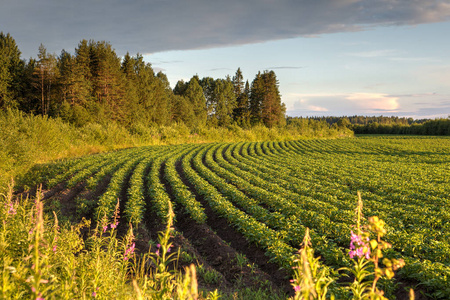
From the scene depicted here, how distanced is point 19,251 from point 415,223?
35.2 feet

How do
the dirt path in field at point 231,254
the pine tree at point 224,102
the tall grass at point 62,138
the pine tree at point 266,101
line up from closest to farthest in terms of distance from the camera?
the dirt path in field at point 231,254
the tall grass at point 62,138
the pine tree at point 266,101
the pine tree at point 224,102

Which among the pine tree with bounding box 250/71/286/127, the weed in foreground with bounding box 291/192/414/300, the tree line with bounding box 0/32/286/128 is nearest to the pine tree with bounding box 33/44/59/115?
the tree line with bounding box 0/32/286/128

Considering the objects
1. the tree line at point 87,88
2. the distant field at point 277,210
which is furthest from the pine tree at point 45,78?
the distant field at point 277,210

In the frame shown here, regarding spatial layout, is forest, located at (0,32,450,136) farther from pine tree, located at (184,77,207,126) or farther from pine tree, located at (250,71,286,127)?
pine tree, located at (250,71,286,127)

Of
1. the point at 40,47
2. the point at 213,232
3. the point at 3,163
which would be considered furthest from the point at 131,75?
the point at 213,232

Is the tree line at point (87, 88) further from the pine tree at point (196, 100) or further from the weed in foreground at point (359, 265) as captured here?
the weed in foreground at point (359, 265)

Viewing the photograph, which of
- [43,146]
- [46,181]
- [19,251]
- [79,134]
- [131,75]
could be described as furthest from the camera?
[131,75]

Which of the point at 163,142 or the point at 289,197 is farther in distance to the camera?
the point at 163,142

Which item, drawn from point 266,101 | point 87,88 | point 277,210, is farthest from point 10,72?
point 266,101

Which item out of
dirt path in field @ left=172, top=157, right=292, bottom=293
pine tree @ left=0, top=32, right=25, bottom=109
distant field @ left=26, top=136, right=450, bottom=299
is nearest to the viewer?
dirt path in field @ left=172, top=157, right=292, bottom=293

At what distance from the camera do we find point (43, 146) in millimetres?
22422

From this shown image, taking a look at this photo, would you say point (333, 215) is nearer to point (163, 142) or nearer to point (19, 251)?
point (19, 251)

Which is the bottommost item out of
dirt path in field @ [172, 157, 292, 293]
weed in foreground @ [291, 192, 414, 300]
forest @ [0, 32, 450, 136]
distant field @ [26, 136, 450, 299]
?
dirt path in field @ [172, 157, 292, 293]

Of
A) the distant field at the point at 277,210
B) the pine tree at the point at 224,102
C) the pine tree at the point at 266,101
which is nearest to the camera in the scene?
the distant field at the point at 277,210
